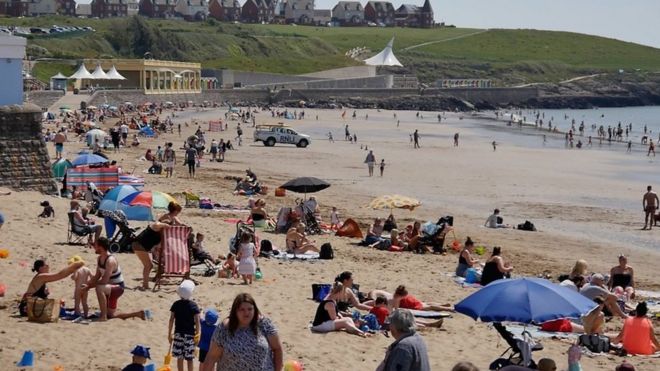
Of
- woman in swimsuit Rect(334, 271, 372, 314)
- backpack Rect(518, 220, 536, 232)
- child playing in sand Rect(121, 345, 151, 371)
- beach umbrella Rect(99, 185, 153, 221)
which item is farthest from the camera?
backpack Rect(518, 220, 536, 232)

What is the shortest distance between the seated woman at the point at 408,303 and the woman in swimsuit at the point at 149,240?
2.89 metres

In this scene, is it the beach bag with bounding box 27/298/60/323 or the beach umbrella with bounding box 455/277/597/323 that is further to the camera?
the beach bag with bounding box 27/298/60/323

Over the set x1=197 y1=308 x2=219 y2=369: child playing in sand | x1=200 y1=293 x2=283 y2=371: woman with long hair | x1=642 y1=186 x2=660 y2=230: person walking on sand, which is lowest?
x1=642 y1=186 x2=660 y2=230: person walking on sand

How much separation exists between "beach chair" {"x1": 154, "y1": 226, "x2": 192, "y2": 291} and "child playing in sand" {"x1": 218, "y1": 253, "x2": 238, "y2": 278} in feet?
3.08

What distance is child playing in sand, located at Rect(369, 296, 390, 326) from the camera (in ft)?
41.1

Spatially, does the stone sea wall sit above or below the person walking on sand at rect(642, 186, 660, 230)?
above

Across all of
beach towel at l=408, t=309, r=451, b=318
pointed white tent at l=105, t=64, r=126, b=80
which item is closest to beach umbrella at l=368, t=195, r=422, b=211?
beach towel at l=408, t=309, r=451, b=318

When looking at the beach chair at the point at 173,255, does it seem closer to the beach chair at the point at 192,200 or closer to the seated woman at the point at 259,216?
the seated woman at the point at 259,216

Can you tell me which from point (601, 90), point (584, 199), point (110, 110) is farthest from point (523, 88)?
point (584, 199)

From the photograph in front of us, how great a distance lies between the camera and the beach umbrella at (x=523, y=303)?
9.91 metres

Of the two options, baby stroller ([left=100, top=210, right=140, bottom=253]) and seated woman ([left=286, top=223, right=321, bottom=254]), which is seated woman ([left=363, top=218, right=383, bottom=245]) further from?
baby stroller ([left=100, top=210, right=140, bottom=253])

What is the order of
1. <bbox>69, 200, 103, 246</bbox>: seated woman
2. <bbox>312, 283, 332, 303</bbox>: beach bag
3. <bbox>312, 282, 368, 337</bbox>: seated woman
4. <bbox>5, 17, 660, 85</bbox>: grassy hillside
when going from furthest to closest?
<bbox>5, 17, 660, 85</bbox>: grassy hillside, <bbox>69, 200, 103, 246</bbox>: seated woman, <bbox>312, 283, 332, 303</bbox>: beach bag, <bbox>312, 282, 368, 337</bbox>: seated woman

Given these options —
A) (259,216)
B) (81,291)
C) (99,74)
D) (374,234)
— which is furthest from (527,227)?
(99,74)

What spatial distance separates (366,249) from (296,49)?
435ft
